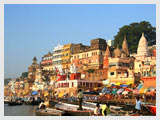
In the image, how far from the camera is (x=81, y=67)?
55406 mm

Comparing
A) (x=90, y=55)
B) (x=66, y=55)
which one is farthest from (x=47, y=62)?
(x=90, y=55)

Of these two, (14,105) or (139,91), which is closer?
(139,91)

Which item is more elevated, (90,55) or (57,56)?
(57,56)

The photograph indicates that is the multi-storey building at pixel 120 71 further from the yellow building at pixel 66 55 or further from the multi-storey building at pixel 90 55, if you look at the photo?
the yellow building at pixel 66 55

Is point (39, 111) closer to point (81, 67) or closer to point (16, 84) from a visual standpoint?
point (81, 67)

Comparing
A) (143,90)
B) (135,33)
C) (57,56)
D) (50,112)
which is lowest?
(50,112)

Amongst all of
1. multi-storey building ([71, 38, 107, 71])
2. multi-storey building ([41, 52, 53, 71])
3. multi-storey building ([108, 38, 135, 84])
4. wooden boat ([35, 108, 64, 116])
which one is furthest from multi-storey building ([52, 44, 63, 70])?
wooden boat ([35, 108, 64, 116])

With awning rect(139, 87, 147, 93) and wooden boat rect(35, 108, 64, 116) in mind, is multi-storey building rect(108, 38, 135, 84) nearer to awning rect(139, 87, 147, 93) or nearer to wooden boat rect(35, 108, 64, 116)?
awning rect(139, 87, 147, 93)

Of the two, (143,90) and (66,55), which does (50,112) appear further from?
(66,55)

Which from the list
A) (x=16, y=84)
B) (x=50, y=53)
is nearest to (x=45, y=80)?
(x=50, y=53)

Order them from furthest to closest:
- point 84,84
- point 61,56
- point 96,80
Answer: point 61,56 → point 96,80 → point 84,84

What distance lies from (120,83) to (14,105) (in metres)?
16.6

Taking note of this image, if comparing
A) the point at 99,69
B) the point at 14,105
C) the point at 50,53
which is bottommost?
the point at 14,105

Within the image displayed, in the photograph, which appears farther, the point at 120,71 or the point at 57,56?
the point at 57,56
